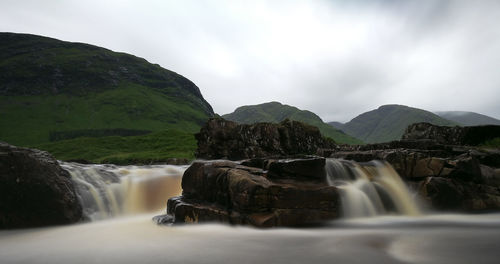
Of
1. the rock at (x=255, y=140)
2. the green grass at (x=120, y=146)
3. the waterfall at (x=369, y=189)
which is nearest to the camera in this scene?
the waterfall at (x=369, y=189)

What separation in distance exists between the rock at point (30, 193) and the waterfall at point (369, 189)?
12626 millimetres

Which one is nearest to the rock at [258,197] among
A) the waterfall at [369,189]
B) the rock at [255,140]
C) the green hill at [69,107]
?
the waterfall at [369,189]

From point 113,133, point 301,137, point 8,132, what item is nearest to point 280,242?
point 301,137

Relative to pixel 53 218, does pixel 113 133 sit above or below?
above

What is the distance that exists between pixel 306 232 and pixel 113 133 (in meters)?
157

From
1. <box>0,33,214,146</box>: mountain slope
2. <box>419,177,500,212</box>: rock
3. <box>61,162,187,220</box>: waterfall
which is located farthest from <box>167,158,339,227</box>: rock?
<box>0,33,214,146</box>: mountain slope

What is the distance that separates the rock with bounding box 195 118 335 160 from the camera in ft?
116

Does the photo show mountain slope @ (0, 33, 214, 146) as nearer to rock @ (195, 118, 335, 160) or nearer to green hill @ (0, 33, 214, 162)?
green hill @ (0, 33, 214, 162)

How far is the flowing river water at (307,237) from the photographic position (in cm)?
714

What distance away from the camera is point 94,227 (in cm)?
1238

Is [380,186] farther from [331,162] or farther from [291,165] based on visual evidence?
[291,165]

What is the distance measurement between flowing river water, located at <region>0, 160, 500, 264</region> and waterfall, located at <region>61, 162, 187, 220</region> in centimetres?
9

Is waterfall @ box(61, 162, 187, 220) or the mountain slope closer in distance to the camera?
waterfall @ box(61, 162, 187, 220)

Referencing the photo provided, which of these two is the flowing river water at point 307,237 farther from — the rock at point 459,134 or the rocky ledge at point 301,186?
the rock at point 459,134
